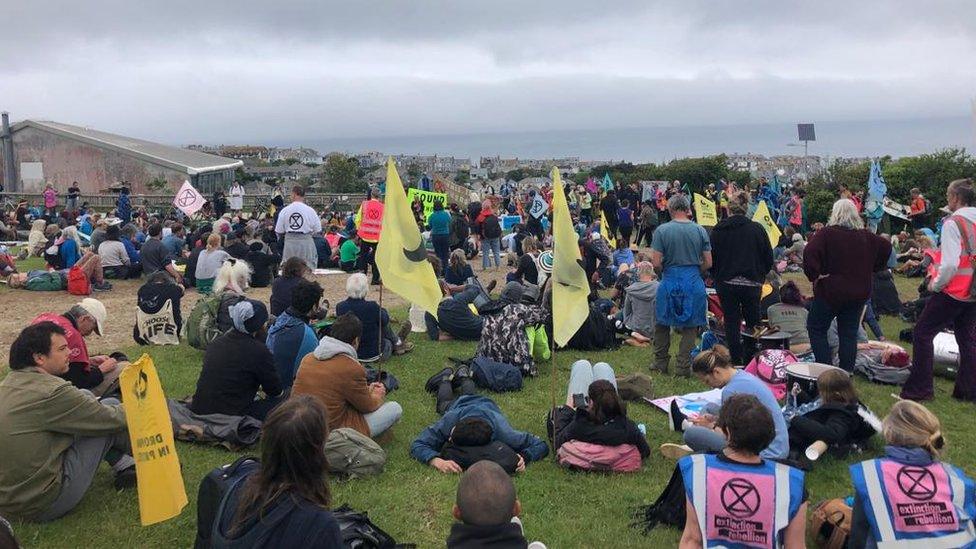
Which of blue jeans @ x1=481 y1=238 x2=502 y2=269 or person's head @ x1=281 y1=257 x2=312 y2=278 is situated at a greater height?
person's head @ x1=281 y1=257 x2=312 y2=278

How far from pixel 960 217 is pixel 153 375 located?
7.04 metres

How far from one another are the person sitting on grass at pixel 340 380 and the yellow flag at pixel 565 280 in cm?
167

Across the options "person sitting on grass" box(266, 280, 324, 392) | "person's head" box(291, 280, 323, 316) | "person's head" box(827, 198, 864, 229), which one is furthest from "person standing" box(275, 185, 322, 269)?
"person's head" box(827, 198, 864, 229)

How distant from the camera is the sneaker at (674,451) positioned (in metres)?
6.26

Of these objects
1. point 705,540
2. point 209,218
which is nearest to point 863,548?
point 705,540

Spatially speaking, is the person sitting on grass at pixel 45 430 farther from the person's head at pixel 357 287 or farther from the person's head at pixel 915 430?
the person's head at pixel 915 430

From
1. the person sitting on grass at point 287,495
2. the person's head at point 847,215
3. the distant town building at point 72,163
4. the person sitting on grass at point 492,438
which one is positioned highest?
the distant town building at point 72,163

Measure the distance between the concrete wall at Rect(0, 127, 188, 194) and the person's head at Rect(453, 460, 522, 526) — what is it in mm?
43067

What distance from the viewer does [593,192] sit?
31781 mm

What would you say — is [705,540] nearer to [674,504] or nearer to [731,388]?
[674,504]

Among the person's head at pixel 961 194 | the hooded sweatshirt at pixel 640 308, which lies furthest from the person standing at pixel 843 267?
the hooded sweatshirt at pixel 640 308

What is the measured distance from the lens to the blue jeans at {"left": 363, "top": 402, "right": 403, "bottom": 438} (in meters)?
6.50

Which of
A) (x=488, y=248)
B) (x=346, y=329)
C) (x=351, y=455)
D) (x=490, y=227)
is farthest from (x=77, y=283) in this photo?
(x=351, y=455)

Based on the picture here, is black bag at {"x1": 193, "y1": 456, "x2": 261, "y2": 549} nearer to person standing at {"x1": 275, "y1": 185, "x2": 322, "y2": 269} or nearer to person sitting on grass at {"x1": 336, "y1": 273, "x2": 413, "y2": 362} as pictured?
person sitting on grass at {"x1": 336, "y1": 273, "x2": 413, "y2": 362}
